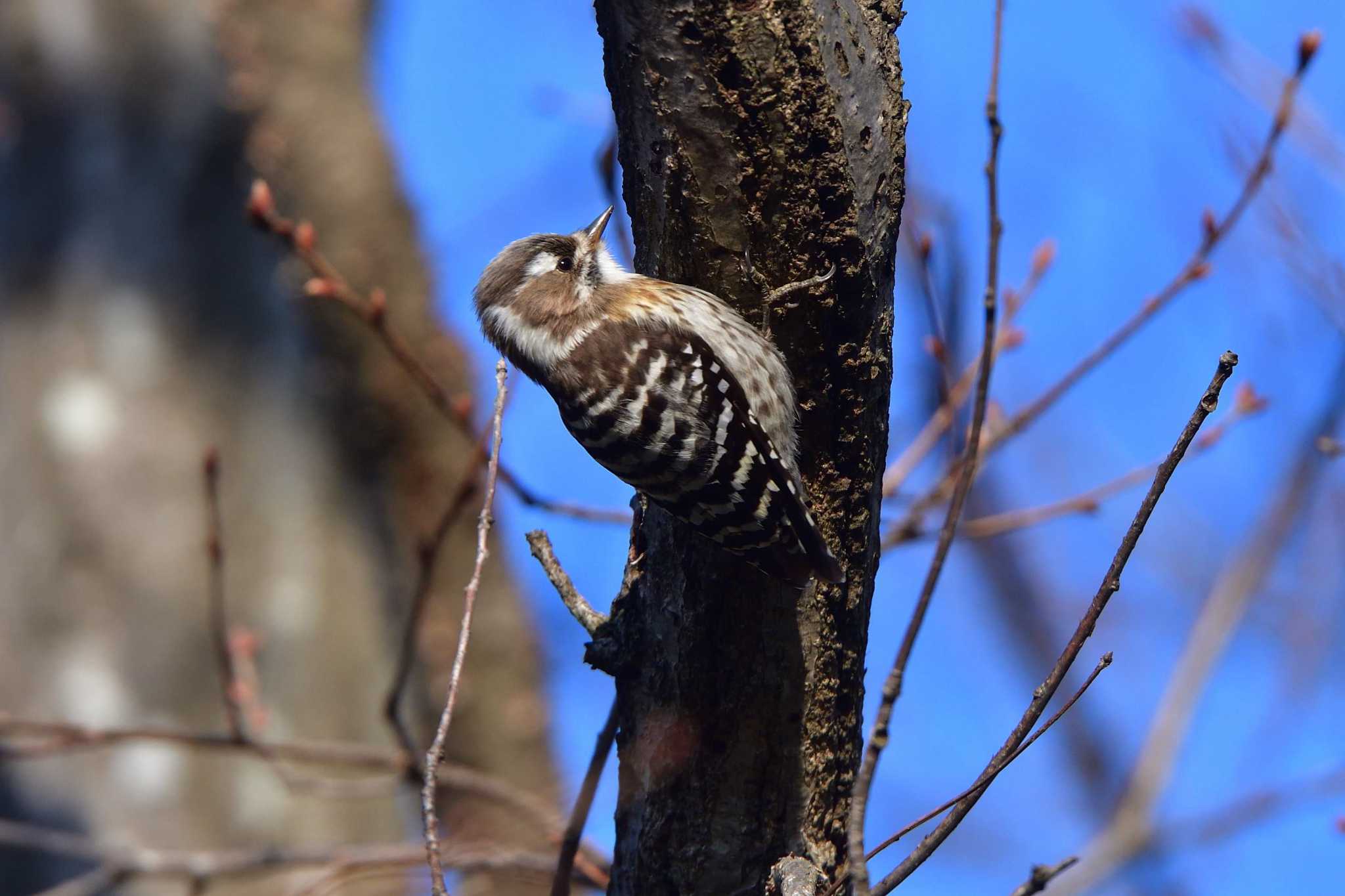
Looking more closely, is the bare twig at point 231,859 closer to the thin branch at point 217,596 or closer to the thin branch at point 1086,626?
the thin branch at point 217,596

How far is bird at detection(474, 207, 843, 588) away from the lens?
2.72 m

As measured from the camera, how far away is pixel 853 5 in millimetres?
2418

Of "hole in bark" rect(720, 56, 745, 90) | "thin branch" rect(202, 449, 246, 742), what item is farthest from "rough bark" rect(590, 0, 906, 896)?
"thin branch" rect(202, 449, 246, 742)

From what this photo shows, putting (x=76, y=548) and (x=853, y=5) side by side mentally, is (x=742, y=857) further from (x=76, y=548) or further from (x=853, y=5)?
(x=76, y=548)

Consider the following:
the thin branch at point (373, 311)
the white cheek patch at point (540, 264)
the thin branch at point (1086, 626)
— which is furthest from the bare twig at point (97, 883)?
the thin branch at point (1086, 626)

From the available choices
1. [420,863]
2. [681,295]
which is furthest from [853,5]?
[420,863]

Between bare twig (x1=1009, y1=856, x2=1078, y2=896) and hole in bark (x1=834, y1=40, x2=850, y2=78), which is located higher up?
hole in bark (x1=834, y1=40, x2=850, y2=78)

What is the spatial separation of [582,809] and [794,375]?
1.11m

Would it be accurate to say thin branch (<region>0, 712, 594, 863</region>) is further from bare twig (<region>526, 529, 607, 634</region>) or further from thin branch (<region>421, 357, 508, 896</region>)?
thin branch (<region>421, 357, 508, 896</region>)

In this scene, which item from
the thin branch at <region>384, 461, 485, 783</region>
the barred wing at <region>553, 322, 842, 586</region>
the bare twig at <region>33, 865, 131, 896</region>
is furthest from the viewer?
the bare twig at <region>33, 865, 131, 896</region>

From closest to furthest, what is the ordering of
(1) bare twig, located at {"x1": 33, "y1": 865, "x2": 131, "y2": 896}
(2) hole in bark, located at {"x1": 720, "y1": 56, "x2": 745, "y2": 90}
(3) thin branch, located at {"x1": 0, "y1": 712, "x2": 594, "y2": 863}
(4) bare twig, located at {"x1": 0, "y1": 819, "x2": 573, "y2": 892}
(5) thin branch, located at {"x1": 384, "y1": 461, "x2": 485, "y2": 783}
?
(2) hole in bark, located at {"x1": 720, "y1": 56, "x2": 745, "y2": 90}
(5) thin branch, located at {"x1": 384, "y1": 461, "x2": 485, "y2": 783}
(3) thin branch, located at {"x1": 0, "y1": 712, "x2": 594, "y2": 863}
(4) bare twig, located at {"x1": 0, "y1": 819, "x2": 573, "y2": 892}
(1) bare twig, located at {"x1": 33, "y1": 865, "x2": 131, "y2": 896}

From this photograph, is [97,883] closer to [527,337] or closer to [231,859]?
[231,859]

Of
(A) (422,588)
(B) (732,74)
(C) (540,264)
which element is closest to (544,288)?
(C) (540,264)

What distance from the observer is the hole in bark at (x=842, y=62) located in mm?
2383
